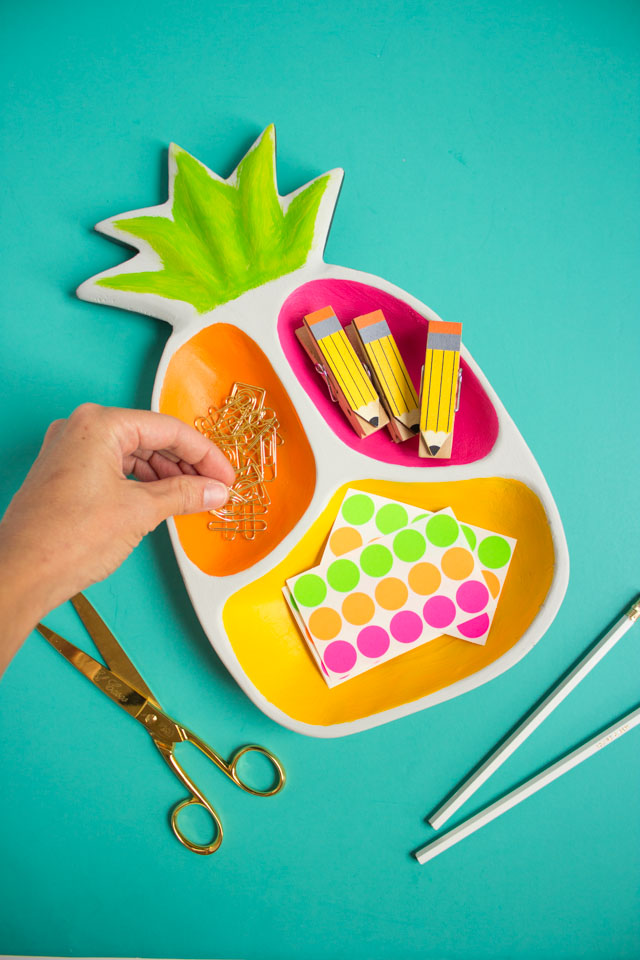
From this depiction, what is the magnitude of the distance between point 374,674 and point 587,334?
1.14m

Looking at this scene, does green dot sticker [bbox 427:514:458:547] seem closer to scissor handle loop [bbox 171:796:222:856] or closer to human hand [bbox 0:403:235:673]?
human hand [bbox 0:403:235:673]

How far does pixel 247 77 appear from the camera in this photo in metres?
1.73

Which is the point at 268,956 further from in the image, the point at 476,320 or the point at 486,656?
the point at 476,320

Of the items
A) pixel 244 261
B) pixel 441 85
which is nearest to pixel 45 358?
pixel 244 261

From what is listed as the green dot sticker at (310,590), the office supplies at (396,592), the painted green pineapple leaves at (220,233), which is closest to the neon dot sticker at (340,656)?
the office supplies at (396,592)

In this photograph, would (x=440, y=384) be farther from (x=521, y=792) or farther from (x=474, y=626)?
(x=521, y=792)

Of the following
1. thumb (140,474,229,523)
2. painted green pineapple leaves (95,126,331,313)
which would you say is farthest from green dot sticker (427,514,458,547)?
painted green pineapple leaves (95,126,331,313)

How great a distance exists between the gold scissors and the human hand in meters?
0.46

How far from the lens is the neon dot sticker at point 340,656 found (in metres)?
1.58

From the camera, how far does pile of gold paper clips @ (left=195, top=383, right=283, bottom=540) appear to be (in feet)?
5.39

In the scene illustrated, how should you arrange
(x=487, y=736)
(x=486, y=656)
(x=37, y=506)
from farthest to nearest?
1. (x=487, y=736)
2. (x=486, y=656)
3. (x=37, y=506)

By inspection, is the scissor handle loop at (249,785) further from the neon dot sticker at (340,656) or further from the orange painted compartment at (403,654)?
the neon dot sticker at (340,656)

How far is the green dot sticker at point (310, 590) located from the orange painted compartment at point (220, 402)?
5.1 inches

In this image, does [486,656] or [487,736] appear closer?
[486,656]
